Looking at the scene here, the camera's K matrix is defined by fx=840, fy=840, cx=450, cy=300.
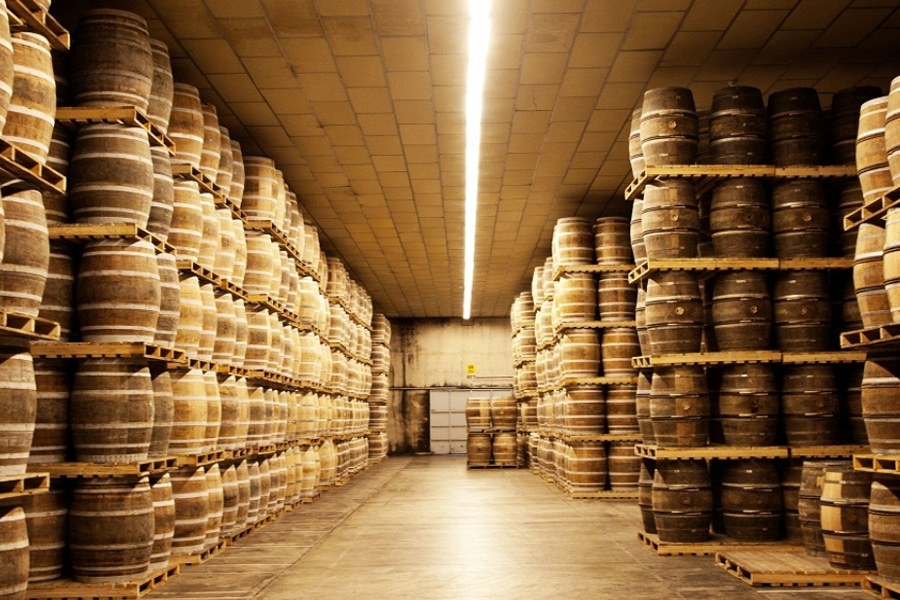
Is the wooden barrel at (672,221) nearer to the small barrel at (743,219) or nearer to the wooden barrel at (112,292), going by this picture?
the small barrel at (743,219)

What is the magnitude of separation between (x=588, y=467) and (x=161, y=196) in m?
8.10

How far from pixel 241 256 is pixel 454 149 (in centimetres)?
351

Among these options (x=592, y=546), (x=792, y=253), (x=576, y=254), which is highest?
(x=576, y=254)

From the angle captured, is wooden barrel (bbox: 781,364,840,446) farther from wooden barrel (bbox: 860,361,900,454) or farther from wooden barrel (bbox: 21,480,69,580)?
wooden barrel (bbox: 21,480,69,580)

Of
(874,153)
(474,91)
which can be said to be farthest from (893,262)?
(474,91)

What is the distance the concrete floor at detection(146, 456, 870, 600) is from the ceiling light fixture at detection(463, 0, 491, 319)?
4775 mm

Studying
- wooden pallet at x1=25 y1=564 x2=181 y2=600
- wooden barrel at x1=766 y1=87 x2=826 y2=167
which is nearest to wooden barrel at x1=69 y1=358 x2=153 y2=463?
wooden pallet at x1=25 y1=564 x2=181 y2=600

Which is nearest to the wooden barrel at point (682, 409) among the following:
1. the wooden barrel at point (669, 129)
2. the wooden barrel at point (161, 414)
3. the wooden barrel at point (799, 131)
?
the wooden barrel at point (669, 129)

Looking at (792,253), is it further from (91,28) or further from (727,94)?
(91,28)

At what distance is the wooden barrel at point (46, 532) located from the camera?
5.71 metres

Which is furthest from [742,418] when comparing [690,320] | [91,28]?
[91,28]

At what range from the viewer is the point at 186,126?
25.3ft

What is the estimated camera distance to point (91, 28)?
21.1 ft

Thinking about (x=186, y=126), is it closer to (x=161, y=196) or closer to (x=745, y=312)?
(x=161, y=196)
